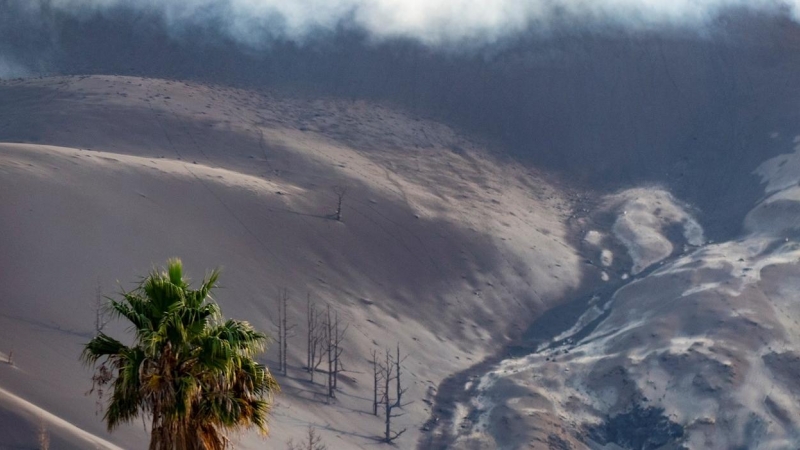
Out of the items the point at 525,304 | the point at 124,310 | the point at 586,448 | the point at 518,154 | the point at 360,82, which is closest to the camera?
the point at 124,310

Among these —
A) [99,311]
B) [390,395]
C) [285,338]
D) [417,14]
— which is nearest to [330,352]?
[285,338]

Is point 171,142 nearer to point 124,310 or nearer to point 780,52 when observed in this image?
point 780,52

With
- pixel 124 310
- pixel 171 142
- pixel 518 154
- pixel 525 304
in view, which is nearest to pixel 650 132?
pixel 518 154

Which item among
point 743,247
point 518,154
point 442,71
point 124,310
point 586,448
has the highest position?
point 442,71

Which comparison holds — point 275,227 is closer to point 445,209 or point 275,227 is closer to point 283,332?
point 283,332

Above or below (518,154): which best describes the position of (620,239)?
below

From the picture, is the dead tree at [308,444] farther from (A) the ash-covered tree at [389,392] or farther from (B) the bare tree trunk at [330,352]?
(B) the bare tree trunk at [330,352]
